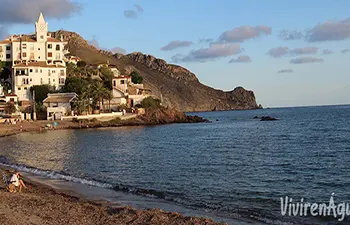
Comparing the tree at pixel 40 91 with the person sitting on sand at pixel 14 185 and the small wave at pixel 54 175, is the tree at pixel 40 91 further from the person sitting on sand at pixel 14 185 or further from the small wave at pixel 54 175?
the person sitting on sand at pixel 14 185

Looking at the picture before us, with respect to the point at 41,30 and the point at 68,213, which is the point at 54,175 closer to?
the point at 68,213

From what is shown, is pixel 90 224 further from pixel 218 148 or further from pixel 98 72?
pixel 98 72

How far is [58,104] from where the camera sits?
8925 cm

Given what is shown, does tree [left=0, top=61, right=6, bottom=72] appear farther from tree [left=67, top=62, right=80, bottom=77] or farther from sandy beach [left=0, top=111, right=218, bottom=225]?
sandy beach [left=0, top=111, right=218, bottom=225]

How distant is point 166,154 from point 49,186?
17228 mm

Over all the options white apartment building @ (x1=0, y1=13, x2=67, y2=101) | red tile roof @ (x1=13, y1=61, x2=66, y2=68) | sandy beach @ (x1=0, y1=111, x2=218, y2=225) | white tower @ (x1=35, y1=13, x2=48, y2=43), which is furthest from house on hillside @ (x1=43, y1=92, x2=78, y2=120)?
sandy beach @ (x1=0, y1=111, x2=218, y2=225)

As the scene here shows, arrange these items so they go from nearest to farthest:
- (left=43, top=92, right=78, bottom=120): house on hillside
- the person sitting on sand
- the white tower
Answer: the person sitting on sand → (left=43, top=92, right=78, bottom=120): house on hillside → the white tower

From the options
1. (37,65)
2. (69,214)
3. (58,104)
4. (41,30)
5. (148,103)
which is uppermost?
(41,30)

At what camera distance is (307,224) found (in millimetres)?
14805

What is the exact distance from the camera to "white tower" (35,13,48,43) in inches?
4294

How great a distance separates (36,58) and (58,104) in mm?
26055

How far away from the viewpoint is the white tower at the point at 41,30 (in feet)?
358

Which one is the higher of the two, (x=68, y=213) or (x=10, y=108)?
(x=10, y=108)

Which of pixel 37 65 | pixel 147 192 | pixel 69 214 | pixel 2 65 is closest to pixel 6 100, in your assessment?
pixel 37 65
